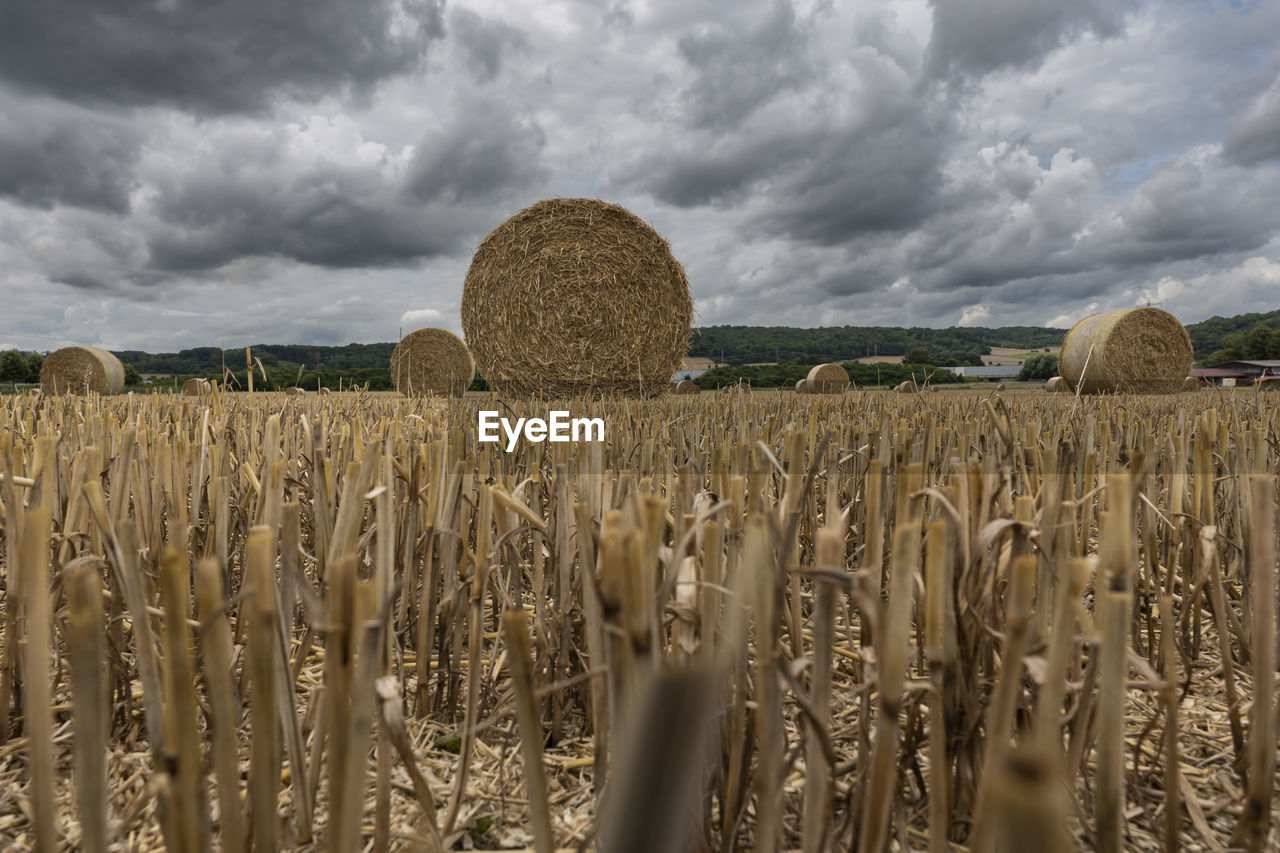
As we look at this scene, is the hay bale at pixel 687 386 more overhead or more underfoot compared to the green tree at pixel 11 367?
more underfoot

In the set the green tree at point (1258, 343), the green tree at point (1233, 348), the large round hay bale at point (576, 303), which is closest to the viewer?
the large round hay bale at point (576, 303)

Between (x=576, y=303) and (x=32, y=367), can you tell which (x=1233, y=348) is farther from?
(x=32, y=367)

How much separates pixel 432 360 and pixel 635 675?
12241mm

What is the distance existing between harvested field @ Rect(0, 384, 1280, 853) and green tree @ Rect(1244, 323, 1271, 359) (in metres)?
48.0

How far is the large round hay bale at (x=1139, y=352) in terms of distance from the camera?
11.3m

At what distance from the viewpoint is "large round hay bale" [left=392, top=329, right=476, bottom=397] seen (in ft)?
39.7

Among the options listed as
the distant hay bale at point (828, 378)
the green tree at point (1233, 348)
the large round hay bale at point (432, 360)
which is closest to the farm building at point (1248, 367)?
the green tree at point (1233, 348)

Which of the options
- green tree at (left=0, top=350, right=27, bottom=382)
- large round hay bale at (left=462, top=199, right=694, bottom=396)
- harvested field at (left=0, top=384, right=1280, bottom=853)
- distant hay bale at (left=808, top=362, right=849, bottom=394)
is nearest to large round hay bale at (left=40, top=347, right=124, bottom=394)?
large round hay bale at (left=462, top=199, right=694, bottom=396)

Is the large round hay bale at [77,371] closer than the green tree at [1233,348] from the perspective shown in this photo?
Yes

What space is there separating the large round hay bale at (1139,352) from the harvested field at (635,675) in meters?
11.3

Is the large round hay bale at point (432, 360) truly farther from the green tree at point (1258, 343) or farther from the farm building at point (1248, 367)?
the green tree at point (1258, 343)

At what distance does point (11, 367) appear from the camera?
112ft

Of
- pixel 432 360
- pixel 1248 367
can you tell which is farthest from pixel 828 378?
pixel 1248 367

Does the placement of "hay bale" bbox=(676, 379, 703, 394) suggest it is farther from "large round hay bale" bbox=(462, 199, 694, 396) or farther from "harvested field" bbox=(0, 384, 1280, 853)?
"harvested field" bbox=(0, 384, 1280, 853)
